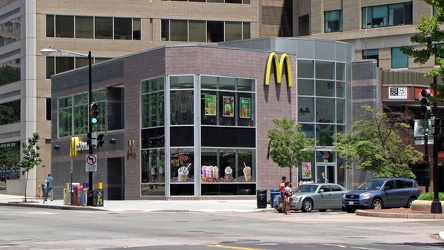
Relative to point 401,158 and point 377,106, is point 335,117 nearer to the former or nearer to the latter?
point 377,106

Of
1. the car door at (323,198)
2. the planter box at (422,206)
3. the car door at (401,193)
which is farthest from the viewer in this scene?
the car door at (323,198)

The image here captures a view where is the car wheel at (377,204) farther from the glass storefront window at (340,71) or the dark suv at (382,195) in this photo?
the glass storefront window at (340,71)

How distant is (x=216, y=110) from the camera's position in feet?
166

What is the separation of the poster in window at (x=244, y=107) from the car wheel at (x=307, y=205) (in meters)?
12.8

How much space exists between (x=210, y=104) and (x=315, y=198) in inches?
496

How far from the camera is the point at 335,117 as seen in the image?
185ft

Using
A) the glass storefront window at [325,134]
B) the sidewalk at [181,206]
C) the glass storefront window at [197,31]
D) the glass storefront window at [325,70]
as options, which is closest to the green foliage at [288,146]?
the sidewalk at [181,206]

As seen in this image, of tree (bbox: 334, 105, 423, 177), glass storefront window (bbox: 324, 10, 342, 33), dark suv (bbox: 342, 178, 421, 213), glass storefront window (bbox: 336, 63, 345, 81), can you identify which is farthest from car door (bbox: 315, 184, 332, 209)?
glass storefront window (bbox: 324, 10, 342, 33)

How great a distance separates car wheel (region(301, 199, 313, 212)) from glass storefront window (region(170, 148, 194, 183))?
11543mm

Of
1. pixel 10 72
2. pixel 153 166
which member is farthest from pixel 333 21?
pixel 10 72

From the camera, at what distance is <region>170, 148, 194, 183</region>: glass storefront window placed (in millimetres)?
49688

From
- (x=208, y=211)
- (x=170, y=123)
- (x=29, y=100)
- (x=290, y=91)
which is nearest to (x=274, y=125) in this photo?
(x=290, y=91)

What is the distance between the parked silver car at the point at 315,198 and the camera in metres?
39.4

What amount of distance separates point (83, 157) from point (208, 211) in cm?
2108
